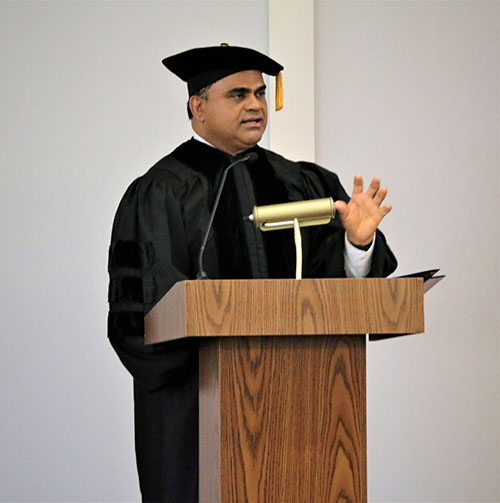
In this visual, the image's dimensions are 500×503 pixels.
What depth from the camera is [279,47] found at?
5.29 metres

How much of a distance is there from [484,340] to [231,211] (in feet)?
7.99

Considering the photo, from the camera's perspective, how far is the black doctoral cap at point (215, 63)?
3361 millimetres

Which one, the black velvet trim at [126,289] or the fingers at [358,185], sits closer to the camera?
the fingers at [358,185]

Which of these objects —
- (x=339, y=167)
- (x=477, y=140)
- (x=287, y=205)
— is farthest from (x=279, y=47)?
(x=287, y=205)

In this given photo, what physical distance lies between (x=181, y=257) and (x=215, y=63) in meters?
0.72

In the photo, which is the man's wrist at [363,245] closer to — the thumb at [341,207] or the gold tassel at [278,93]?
the thumb at [341,207]

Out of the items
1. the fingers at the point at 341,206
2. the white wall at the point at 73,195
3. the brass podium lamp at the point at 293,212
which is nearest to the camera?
the brass podium lamp at the point at 293,212

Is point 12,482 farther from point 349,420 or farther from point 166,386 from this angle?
point 349,420

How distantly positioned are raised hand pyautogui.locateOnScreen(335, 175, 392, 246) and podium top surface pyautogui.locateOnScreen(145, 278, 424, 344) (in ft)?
2.08

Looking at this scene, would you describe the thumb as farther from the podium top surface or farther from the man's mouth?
the man's mouth

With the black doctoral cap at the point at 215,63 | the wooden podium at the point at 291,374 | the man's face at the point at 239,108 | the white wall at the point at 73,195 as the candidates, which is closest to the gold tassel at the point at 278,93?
the black doctoral cap at the point at 215,63

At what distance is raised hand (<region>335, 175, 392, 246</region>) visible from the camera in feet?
8.96

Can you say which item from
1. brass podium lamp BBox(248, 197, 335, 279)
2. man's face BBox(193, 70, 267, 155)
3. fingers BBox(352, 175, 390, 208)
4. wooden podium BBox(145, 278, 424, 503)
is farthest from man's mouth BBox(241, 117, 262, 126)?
wooden podium BBox(145, 278, 424, 503)

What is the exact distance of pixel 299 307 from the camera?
2061 mm
